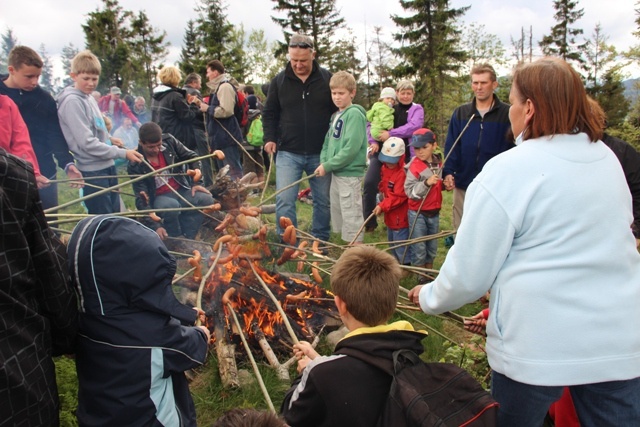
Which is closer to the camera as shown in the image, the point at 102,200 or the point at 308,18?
the point at 102,200

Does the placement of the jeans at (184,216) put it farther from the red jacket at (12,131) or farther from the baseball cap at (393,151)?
the baseball cap at (393,151)

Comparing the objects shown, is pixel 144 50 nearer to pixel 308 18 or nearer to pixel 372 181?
pixel 308 18

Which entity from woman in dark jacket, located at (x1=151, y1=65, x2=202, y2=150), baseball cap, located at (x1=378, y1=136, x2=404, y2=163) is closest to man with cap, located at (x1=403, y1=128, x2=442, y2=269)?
baseball cap, located at (x1=378, y1=136, x2=404, y2=163)

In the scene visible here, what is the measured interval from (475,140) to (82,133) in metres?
3.92

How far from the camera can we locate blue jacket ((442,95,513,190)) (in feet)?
14.9

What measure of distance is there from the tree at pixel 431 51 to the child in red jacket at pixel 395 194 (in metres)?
18.6

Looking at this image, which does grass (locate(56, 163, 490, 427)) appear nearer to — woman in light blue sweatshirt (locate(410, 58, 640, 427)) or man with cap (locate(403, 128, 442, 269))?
man with cap (locate(403, 128, 442, 269))

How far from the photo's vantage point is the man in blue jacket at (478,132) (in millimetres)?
4500

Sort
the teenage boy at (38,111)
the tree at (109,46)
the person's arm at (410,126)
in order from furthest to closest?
the tree at (109,46) → the person's arm at (410,126) → the teenage boy at (38,111)

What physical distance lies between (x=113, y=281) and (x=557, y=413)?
1.99m

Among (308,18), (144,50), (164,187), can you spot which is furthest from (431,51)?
(164,187)

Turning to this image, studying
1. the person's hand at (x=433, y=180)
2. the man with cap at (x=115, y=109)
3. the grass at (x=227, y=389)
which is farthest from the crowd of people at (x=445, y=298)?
the man with cap at (x=115, y=109)

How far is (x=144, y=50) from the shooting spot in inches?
963

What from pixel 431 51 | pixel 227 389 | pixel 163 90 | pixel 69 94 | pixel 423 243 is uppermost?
pixel 431 51
